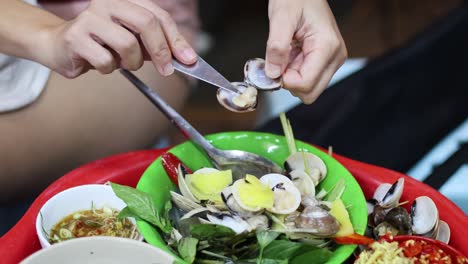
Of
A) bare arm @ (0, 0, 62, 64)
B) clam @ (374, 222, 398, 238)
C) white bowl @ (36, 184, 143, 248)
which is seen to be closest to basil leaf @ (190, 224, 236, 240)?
white bowl @ (36, 184, 143, 248)

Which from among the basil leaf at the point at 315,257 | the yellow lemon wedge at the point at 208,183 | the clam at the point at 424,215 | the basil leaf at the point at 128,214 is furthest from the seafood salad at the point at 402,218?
the basil leaf at the point at 128,214

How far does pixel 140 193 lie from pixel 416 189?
15.7 inches

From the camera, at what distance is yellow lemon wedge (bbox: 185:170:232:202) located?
0.84m

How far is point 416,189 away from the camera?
0.93 m

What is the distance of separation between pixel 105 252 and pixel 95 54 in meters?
0.26

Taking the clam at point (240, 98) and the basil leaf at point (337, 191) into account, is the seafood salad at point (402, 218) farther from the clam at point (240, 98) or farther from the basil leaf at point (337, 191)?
the clam at point (240, 98)

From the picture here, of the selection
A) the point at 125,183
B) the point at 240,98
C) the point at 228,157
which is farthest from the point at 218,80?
the point at 125,183

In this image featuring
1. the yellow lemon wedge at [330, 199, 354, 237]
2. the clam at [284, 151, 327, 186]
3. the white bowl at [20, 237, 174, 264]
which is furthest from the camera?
the clam at [284, 151, 327, 186]

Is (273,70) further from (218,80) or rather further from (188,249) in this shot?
(188,249)

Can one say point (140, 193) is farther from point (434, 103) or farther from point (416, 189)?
point (434, 103)

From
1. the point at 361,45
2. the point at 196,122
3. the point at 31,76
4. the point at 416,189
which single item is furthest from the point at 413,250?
the point at 361,45

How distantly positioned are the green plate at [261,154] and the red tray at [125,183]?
8 centimetres

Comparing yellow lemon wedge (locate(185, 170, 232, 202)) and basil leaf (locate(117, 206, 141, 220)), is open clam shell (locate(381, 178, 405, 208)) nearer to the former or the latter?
yellow lemon wedge (locate(185, 170, 232, 202))

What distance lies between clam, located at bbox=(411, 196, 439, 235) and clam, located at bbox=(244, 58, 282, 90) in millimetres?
244
